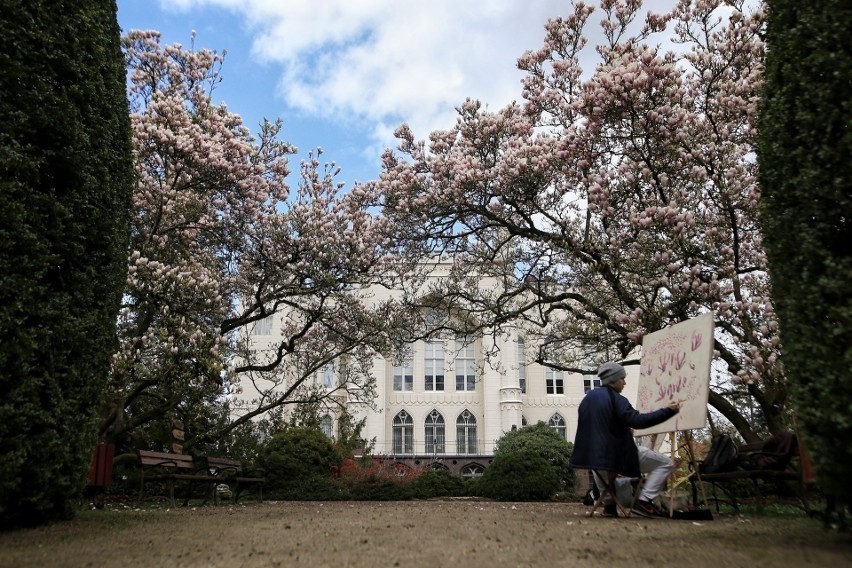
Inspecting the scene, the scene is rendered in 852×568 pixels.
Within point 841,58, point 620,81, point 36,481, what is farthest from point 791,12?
point 36,481

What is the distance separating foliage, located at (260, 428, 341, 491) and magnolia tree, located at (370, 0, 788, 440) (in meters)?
5.65

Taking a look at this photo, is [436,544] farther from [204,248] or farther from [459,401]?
[459,401]

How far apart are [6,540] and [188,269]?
6.51 metres

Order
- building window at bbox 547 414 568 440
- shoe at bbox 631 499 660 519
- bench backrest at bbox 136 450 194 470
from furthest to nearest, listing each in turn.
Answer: building window at bbox 547 414 568 440, bench backrest at bbox 136 450 194 470, shoe at bbox 631 499 660 519

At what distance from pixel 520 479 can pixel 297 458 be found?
5.08 m

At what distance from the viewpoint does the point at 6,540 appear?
4.76 meters

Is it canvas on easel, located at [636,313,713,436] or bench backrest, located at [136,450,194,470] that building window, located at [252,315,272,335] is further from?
canvas on easel, located at [636,313,713,436]

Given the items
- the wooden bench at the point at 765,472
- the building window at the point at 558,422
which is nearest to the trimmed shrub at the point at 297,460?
the wooden bench at the point at 765,472

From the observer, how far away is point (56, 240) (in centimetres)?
521

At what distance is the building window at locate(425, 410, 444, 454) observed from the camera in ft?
143

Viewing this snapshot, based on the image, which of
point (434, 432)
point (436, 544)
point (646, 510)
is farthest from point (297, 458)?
point (434, 432)

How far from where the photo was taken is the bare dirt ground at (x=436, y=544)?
3799mm

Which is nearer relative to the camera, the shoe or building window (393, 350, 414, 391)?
the shoe

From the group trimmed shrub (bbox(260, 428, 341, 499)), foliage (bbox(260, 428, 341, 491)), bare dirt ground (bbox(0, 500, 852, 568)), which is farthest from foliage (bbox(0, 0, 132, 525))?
foliage (bbox(260, 428, 341, 491))
